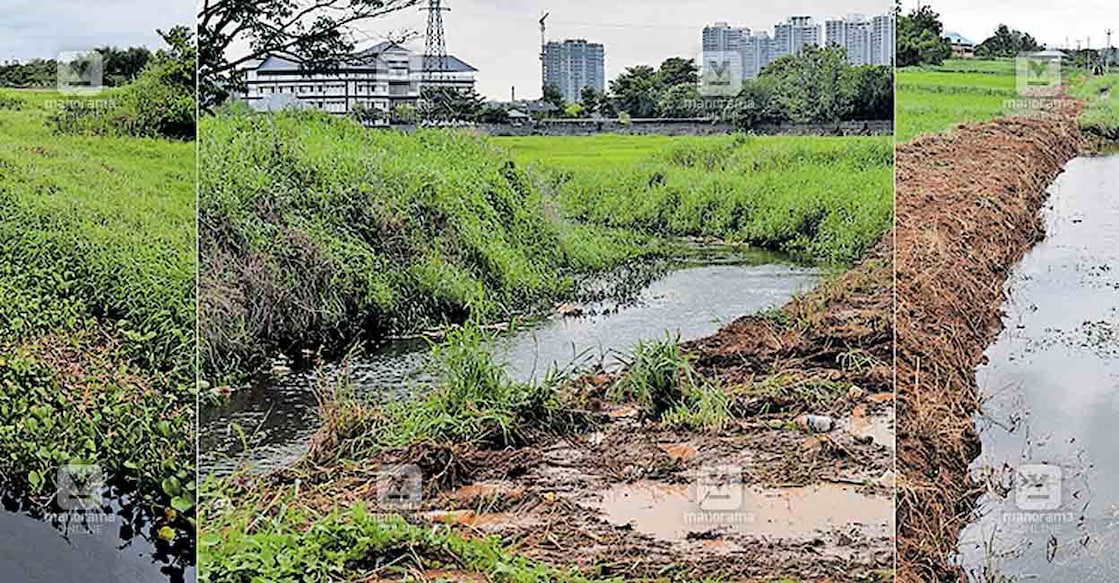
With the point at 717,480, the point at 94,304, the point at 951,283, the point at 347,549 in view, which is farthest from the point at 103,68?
the point at 951,283

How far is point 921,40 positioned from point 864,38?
853mm

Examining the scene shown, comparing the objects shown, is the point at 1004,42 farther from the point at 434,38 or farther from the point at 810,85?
the point at 434,38

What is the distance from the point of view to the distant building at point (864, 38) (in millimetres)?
3494

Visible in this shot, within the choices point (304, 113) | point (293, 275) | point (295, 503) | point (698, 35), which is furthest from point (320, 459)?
point (698, 35)

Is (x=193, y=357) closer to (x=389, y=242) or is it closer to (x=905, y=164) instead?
(x=389, y=242)

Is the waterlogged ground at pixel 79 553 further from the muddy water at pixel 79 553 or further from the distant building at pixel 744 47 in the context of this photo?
the distant building at pixel 744 47

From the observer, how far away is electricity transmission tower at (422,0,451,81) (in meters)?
3.60

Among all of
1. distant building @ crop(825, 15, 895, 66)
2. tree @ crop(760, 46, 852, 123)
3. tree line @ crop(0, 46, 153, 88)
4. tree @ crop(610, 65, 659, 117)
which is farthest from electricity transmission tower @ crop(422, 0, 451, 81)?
tree line @ crop(0, 46, 153, 88)

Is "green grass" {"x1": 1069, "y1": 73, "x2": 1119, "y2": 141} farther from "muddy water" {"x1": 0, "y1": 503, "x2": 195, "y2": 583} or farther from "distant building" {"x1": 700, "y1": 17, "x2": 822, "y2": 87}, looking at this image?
"muddy water" {"x1": 0, "y1": 503, "x2": 195, "y2": 583}

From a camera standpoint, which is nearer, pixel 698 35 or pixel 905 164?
pixel 698 35

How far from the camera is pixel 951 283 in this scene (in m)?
4.47

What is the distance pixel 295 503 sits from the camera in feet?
11.4

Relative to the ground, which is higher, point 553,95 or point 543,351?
point 553,95

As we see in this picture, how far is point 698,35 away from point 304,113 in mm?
1033
